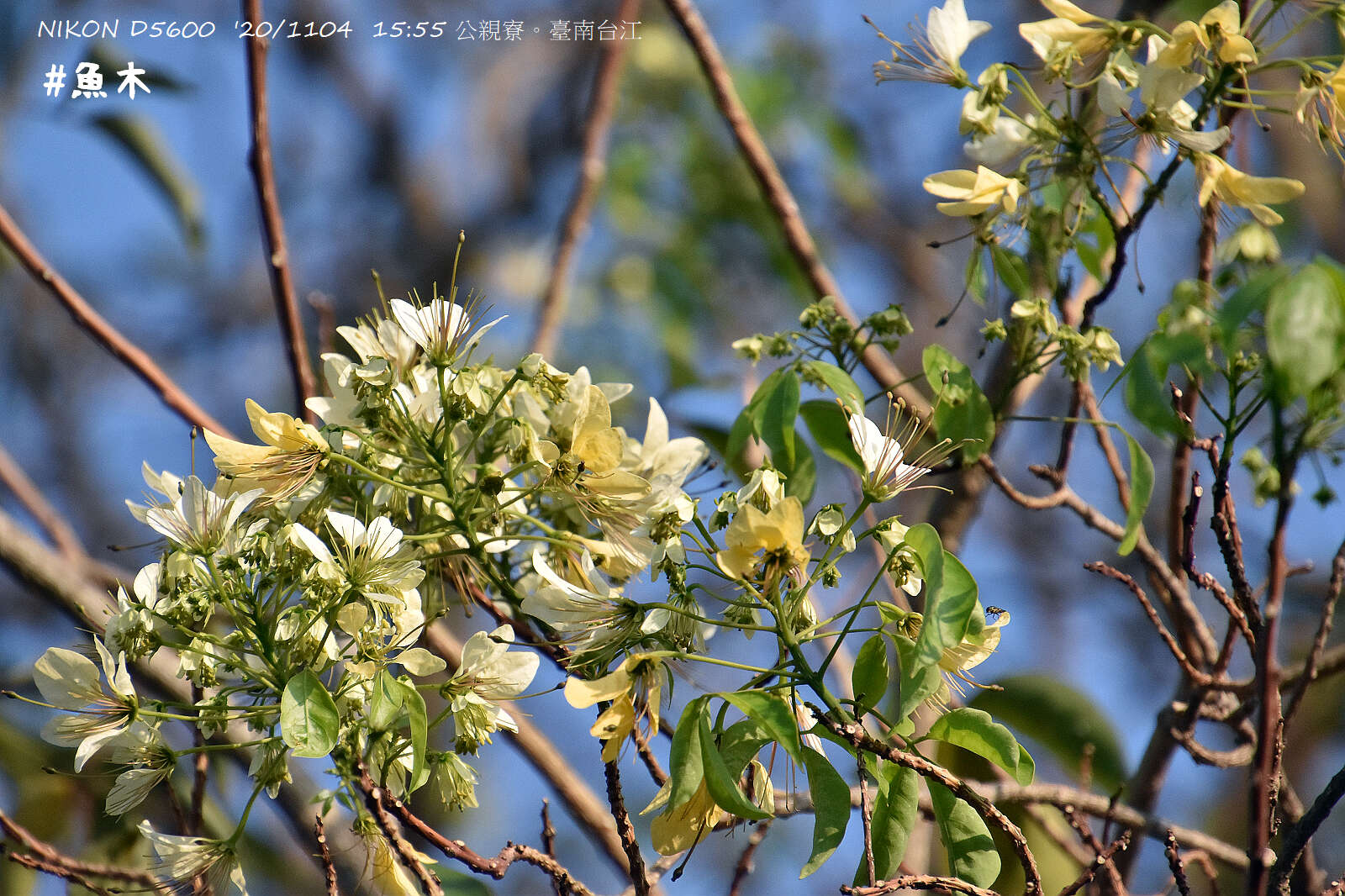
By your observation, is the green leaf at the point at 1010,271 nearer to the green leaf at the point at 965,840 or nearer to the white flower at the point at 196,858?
the green leaf at the point at 965,840

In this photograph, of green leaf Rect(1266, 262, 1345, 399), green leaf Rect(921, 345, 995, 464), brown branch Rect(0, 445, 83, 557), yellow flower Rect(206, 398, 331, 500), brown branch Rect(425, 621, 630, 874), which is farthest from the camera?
brown branch Rect(0, 445, 83, 557)

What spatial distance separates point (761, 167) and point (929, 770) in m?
1.09

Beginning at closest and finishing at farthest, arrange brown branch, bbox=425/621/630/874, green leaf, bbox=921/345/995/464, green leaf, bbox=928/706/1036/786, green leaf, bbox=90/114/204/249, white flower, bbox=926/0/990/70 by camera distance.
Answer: green leaf, bbox=928/706/1036/786 → green leaf, bbox=921/345/995/464 → white flower, bbox=926/0/990/70 → brown branch, bbox=425/621/630/874 → green leaf, bbox=90/114/204/249

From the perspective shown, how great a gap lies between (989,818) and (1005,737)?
0.22 ft

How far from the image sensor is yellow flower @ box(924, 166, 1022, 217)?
3.20 ft

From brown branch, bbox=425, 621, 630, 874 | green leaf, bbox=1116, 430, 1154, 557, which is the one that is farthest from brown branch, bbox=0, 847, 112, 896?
green leaf, bbox=1116, 430, 1154, 557

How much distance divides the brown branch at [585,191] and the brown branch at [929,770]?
1.19 meters

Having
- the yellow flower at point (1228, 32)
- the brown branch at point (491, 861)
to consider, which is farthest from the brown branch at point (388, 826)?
the yellow flower at point (1228, 32)

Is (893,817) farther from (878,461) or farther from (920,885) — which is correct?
(878,461)

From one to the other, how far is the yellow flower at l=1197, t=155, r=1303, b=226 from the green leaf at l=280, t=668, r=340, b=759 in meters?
0.81

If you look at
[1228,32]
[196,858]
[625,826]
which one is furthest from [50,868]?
[1228,32]

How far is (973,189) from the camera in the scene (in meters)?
0.98

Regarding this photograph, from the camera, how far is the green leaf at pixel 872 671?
32.8 inches

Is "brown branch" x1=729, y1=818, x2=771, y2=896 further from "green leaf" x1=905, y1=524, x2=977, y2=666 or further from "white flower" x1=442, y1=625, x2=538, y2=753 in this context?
"green leaf" x1=905, y1=524, x2=977, y2=666
